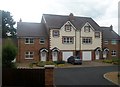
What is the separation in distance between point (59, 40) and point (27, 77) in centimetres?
2880

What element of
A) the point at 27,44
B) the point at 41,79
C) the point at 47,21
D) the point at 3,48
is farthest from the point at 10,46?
the point at 47,21

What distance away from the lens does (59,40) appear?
44.4 metres

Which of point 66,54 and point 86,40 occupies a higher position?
point 86,40

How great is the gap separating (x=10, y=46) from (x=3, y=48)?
0.62 metres

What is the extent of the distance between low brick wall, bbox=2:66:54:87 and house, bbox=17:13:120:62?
1029 inches

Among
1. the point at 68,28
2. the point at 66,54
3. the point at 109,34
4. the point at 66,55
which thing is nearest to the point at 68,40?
the point at 68,28

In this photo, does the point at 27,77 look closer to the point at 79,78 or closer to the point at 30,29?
the point at 79,78

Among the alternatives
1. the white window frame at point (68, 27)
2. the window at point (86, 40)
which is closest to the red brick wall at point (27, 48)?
the white window frame at point (68, 27)

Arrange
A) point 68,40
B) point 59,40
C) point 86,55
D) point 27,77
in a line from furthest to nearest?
point 86,55 → point 68,40 → point 59,40 → point 27,77

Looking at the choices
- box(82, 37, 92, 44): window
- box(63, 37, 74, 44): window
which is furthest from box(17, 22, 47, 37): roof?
box(82, 37, 92, 44): window

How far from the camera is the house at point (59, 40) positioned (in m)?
43.2

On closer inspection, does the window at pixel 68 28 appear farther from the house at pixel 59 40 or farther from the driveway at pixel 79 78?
the driveway at pixel 79 78

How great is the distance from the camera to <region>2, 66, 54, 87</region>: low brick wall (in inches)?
584

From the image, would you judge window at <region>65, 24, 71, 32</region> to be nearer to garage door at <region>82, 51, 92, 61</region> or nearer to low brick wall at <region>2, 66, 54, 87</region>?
garage door at <region>82, 51, 92, 61</region>
